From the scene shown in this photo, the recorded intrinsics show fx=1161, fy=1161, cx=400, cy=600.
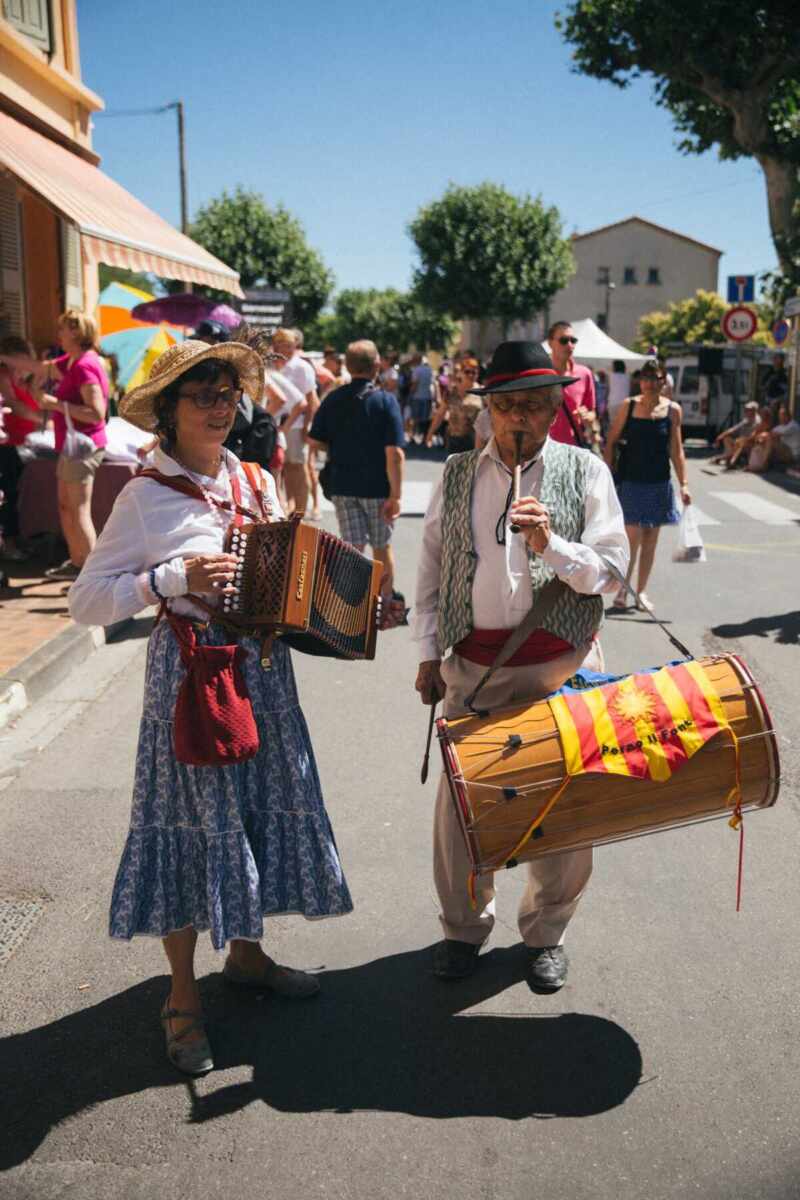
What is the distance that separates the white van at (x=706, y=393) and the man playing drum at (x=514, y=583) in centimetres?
2468

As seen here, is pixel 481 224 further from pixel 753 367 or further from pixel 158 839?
pixel 158 839

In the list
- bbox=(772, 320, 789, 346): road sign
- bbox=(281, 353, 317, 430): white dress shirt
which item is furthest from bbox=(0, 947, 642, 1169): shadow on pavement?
bbox=(772, 320, 789, 346): road sign

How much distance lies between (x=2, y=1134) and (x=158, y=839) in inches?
30.6

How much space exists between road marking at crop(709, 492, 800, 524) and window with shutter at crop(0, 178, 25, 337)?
28.7 ft

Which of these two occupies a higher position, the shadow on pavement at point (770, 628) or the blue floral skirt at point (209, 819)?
the blue floral skirt at point (209, 819)

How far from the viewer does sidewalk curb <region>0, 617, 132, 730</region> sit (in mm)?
6066

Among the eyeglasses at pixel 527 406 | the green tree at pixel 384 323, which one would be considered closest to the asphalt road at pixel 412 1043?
the eyeglasses at pixel 527 406

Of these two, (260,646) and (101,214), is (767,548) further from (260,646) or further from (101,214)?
(260,646)

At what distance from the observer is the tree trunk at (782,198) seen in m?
24.2

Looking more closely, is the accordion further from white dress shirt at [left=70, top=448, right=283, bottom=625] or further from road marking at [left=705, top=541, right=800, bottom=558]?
road marking at [left=705, top=541, right=800, bottom=558]

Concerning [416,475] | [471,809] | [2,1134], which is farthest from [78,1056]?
[416,475]

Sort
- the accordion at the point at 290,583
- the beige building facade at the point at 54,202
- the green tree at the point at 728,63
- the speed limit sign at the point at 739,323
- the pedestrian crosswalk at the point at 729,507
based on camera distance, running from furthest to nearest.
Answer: the green tree at the point at 728,63 → the speed limit sign at the point at 739,323 → the pedestrian crosswalk at the point at 729,507 → the beige building facade at the point at 54,202 → the accordion at the point at 290,583

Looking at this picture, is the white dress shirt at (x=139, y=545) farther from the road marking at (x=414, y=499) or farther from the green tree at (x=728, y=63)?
A: the green tree at (x=728, y=63)

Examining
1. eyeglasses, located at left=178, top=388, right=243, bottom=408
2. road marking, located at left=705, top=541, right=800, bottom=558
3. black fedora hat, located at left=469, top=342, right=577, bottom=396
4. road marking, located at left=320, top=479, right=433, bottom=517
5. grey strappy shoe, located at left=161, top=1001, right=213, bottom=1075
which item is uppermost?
black fedora hat, located at left=469, top=342, right=577, bottom=396
